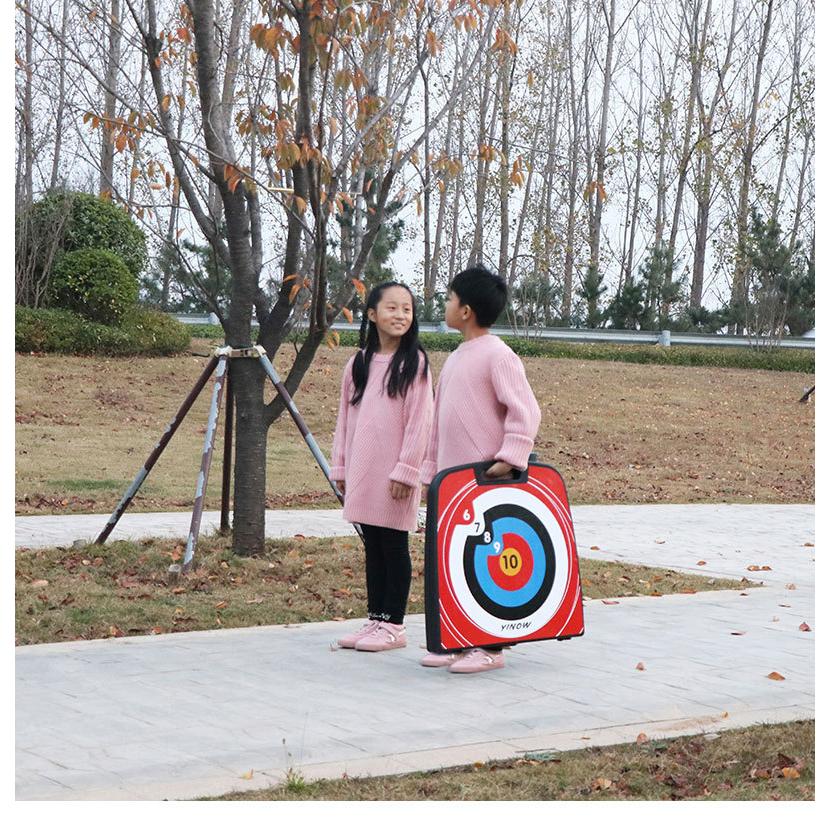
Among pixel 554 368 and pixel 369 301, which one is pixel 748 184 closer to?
pixel 554 368

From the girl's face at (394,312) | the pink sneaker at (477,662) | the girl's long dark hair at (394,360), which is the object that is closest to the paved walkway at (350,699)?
the pink sneaker at (477,662)

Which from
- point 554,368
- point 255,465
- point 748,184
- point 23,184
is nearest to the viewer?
point 255,465

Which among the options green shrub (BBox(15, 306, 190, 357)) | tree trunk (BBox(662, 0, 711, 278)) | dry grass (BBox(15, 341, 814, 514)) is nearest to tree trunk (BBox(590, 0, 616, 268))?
tree trunk (BBox(662, 0, 711, 278))

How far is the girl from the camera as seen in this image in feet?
20.7

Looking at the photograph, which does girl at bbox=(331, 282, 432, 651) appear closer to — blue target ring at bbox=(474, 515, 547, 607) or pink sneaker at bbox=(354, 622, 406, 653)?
pink sneaker at bbox=(354, 622, 406, 653)

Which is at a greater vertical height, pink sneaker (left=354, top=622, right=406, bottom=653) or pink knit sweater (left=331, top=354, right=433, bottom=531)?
pink knit sweater (left=331, top=354, right=433, bottom=531)

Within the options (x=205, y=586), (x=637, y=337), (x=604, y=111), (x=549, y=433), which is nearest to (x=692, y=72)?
(x=604, y=111)

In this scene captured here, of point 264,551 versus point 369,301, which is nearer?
point 369,301

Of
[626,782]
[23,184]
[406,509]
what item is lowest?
[626,782]

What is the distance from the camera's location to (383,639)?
633 cm

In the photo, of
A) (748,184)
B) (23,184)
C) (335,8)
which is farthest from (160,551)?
(748,184)

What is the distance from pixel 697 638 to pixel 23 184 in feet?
69.3

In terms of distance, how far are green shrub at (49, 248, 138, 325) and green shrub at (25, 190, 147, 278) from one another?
1.41 ft

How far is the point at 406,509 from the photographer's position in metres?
6.32
